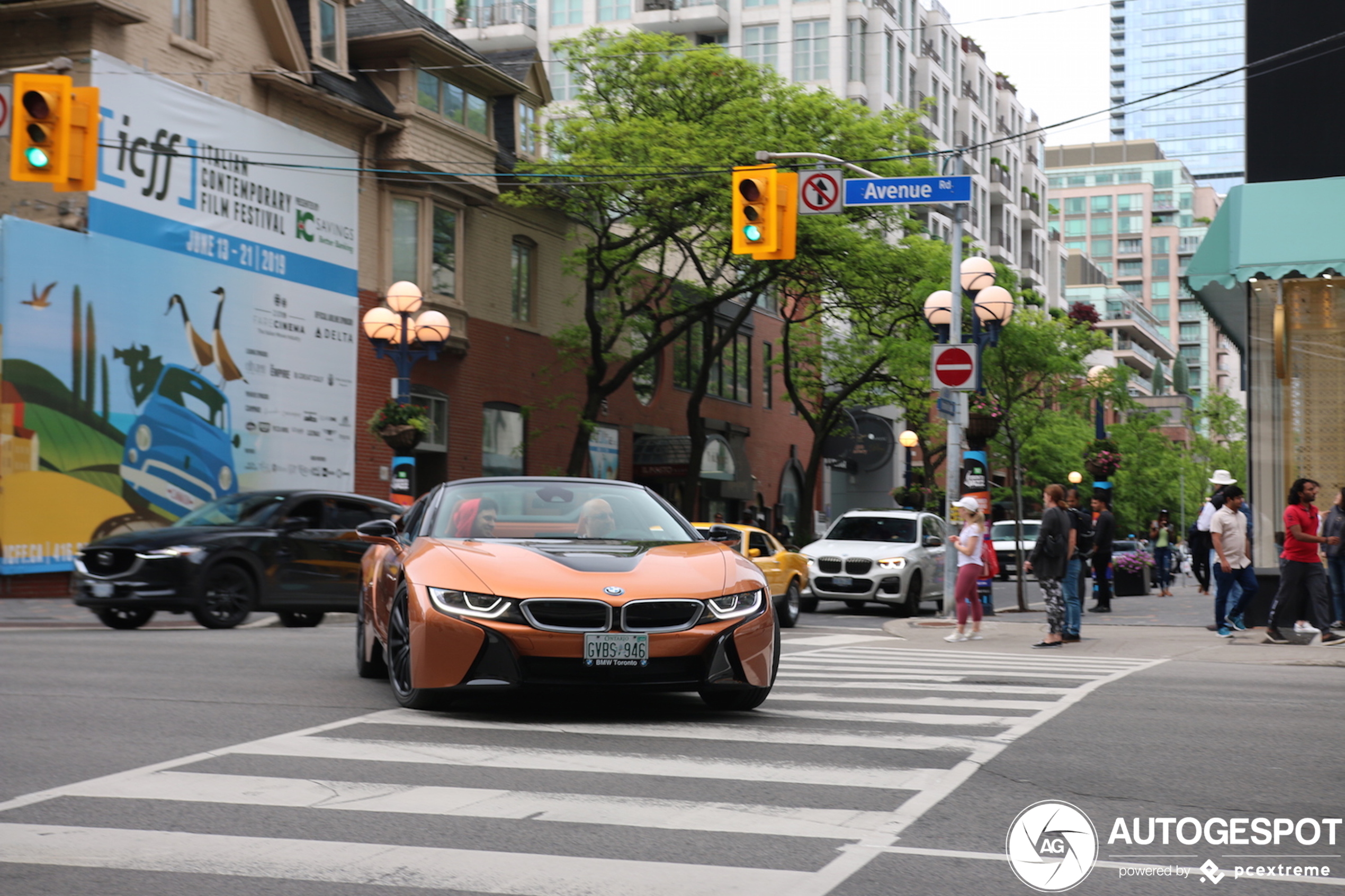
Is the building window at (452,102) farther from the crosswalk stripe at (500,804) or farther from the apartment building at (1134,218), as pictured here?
the apartment building at (1134,218)

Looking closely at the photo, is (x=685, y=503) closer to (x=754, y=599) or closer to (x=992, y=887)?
(x=754, y=599)

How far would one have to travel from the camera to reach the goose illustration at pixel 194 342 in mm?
25062

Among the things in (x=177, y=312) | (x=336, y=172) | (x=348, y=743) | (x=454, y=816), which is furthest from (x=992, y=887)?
(x=336, y=172)

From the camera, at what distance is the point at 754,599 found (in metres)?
8.47

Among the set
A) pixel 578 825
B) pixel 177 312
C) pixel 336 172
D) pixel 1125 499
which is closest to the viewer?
pixel 578 825

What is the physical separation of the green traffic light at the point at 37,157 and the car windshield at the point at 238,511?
14.4 ft

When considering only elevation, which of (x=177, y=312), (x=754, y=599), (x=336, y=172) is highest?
(x=336, y=172)

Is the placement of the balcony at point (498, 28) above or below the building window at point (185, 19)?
above

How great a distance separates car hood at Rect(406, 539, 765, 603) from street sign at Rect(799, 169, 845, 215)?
13.0m

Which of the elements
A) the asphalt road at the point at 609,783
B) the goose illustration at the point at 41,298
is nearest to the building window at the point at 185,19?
the goose illustration at the point at 41,298

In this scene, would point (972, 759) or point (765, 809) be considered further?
point (972, 759)

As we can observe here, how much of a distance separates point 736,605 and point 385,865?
12.1 feet

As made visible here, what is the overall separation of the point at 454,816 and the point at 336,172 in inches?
995

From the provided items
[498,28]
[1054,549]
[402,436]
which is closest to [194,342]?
[402,436]
